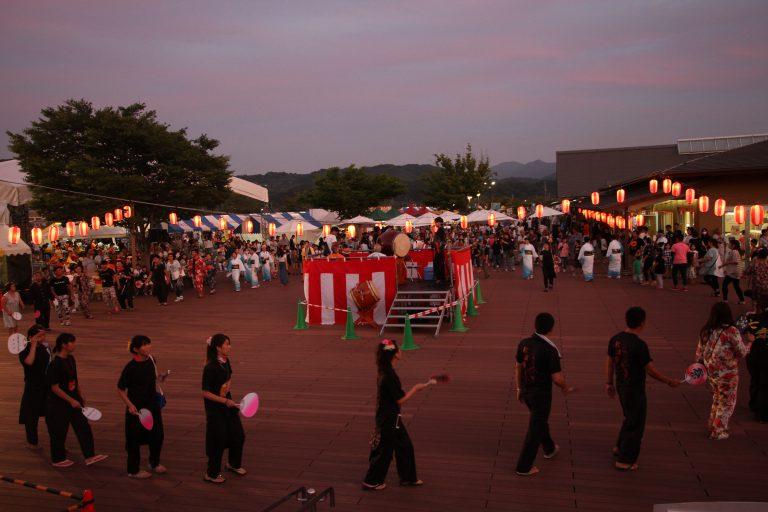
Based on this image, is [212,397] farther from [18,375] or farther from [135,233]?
[135,233]

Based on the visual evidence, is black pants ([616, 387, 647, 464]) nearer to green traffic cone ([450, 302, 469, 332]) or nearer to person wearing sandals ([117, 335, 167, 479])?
person wearing sandals ([117, 335, 167, 479])

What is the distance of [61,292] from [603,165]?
138 ft

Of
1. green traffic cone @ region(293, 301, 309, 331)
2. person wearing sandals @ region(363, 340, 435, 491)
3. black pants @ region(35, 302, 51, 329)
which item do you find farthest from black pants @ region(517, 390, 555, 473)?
black pants @ region(35, 302, 51, 329)

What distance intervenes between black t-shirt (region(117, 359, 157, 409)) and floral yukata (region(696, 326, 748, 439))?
5528mm

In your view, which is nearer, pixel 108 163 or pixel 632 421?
pixel 632 421

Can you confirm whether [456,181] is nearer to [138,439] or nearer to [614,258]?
[614,258]

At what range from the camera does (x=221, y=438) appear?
5707 millimetres

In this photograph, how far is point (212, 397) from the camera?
18.3 feet

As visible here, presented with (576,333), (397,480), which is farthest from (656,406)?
(576,333)

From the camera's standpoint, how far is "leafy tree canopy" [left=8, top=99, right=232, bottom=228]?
2512cm

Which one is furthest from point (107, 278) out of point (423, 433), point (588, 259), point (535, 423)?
point (535, 423)

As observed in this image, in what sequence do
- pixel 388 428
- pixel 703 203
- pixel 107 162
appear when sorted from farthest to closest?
pixel 107 162 → pixel 703 203 → pixel 388 428

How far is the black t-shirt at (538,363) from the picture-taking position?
5625mm

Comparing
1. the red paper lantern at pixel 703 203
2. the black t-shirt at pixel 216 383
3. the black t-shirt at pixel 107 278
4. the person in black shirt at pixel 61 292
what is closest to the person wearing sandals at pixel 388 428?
the black t-shirt at pixel 216 383
